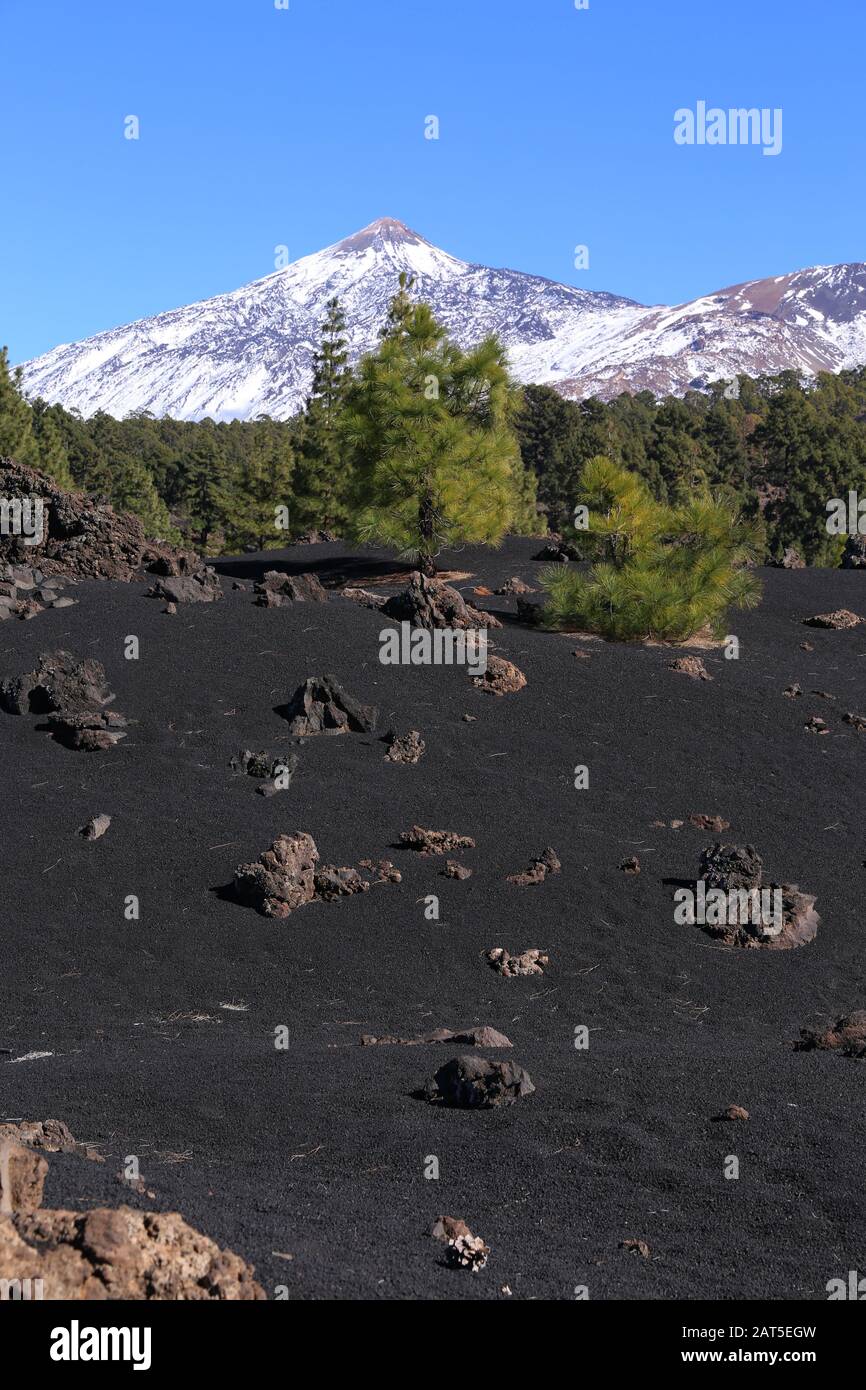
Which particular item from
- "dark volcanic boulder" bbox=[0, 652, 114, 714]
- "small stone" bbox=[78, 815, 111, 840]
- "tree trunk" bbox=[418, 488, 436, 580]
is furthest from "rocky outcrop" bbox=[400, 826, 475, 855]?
"tree trunk" bbox=[418, 488, 436, 580]

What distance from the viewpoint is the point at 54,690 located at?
501 inches

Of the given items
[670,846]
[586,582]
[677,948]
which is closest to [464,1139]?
[677,948]

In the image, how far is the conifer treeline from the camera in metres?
21.8

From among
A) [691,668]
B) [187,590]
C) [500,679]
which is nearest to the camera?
[500,679]

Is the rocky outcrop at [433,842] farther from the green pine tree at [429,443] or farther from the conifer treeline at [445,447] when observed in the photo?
the conifer treeline at [445,447]

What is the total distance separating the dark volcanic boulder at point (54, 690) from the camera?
41.7 ft

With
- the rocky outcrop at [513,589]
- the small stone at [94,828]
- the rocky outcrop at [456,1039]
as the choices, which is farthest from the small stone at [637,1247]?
the rocky outcrop at [513,589]

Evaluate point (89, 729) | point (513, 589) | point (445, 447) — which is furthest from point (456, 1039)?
point (445, 447)

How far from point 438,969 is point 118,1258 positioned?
203 inches

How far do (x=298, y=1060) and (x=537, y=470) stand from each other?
5418 cm

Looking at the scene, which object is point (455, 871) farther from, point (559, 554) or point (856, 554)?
point (856, 554)

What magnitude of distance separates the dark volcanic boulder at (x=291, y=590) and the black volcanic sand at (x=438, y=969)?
→ 58 cm

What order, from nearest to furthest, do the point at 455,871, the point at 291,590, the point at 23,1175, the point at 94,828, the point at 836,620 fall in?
the point at 23,1175
the point at 455,871
the point at 94,828
the point at 291,590
the point at 836,620
